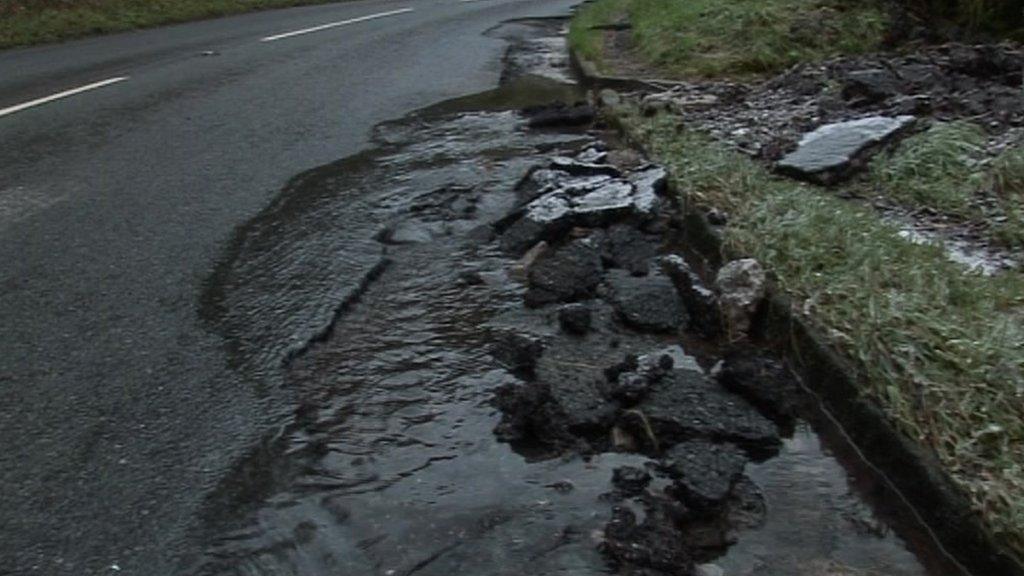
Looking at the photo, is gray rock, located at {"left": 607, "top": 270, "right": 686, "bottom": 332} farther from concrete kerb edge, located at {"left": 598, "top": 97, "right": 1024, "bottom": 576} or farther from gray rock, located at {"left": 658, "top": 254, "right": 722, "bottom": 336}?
concrete kerb edge, located at {"left": 598, "top": 97, "right": 1024, "bottom": 576}

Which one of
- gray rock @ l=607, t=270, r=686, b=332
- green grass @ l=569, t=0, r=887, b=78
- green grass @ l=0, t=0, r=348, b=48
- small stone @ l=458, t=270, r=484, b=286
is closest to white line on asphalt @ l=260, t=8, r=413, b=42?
green grass @ l=0, t=0, r=348, b=48

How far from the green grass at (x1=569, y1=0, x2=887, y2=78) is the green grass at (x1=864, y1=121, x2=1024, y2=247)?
166 inches

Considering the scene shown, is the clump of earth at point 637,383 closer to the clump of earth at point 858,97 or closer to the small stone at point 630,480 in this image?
the small stone at point 630,480

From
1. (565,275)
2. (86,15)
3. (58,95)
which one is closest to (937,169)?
(565,275)

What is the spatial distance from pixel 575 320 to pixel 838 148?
8.76 feet

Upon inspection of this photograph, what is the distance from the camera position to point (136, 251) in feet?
20.7

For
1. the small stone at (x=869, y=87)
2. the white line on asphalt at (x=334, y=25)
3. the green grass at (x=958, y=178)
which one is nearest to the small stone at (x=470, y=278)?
the green grass at (x=958, y=178)

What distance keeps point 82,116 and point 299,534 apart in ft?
24.1

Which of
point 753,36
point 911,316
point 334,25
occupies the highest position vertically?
point 911,316

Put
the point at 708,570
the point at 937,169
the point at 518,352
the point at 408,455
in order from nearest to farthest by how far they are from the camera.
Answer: the point at 708,570, the point at 408,455, the point at 518,352, the point at 937,169

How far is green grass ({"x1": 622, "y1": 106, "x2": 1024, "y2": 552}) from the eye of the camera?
142 inches

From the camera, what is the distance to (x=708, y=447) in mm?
4078

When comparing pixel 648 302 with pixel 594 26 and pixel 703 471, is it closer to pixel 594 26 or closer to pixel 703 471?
pixel 703 471

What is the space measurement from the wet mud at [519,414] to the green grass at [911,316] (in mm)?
277
